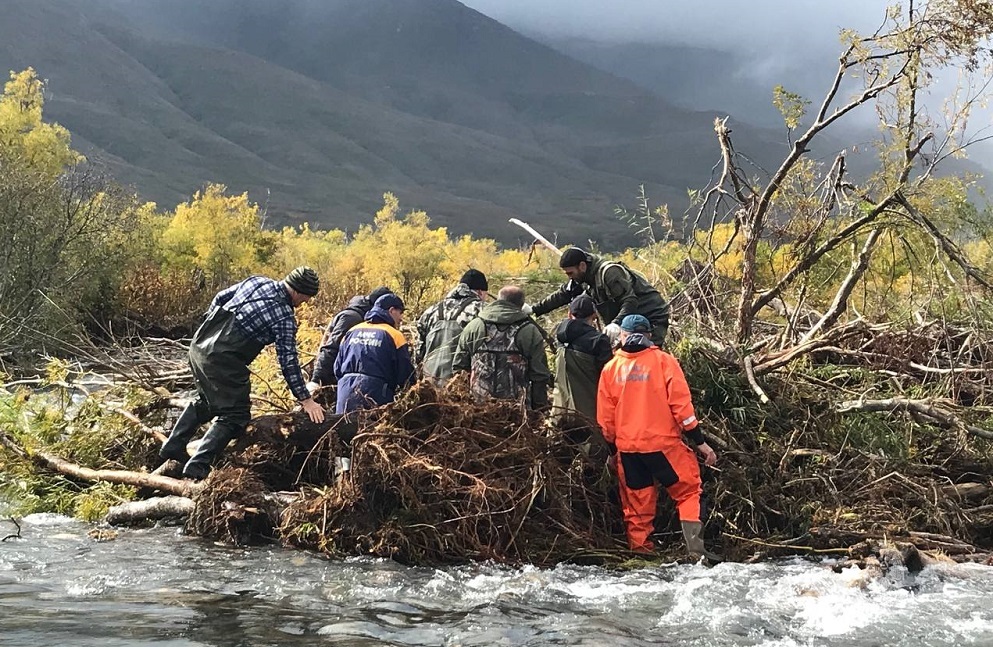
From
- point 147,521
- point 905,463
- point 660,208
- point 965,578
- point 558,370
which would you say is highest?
point 660,208

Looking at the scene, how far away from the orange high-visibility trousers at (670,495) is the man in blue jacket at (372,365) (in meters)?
1.94

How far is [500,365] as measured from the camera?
23.4 feet

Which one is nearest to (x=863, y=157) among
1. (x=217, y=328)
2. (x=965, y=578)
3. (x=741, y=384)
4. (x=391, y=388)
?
(x=741, y=384)

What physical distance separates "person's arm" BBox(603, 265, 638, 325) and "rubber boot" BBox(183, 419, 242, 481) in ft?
11.1

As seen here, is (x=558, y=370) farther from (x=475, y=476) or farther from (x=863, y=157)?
(x=863, y=157)

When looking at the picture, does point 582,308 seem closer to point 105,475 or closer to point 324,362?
point 324,362

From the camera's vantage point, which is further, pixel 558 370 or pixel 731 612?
pixel 558 370

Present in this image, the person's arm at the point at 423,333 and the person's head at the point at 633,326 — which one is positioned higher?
the person's head at the point at 633,326

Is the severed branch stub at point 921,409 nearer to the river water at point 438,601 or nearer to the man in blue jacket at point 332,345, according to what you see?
the river water at point 438,601

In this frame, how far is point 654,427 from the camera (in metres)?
6.25

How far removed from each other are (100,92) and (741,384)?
206m

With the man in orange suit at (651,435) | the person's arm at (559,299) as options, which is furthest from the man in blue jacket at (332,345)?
the man in orange suit at (651,435)

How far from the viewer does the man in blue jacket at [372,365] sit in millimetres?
6898

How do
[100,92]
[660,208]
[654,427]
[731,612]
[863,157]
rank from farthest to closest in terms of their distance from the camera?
[100,92], [660,208], [863,157], [654,427], [731,612]
